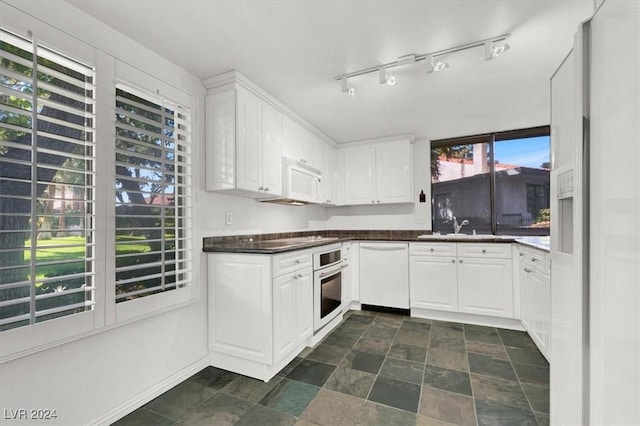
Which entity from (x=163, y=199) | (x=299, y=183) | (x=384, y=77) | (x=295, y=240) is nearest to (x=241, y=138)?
(x=163, y=199)

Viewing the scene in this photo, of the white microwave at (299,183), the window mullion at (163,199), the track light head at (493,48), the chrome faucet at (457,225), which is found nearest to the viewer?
the track light head at (493,48)

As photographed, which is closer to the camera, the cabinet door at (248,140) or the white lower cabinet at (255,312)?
the white lower cabinet at (255,312)

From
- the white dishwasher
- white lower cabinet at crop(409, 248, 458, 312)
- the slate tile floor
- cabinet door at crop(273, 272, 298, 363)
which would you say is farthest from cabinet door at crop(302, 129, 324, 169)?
the slate tile floor

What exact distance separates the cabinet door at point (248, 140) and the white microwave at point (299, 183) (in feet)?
1.42

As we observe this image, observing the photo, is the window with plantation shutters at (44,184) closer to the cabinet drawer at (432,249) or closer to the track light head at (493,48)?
the track light head at (493,48)

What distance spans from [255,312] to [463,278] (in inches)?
95.2

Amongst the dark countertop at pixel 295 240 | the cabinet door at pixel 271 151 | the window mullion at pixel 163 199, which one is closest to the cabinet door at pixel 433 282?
the dark countertop at pixel 295 240

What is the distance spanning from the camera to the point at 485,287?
124 inches

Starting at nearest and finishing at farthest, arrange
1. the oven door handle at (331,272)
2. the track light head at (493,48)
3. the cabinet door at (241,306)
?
1. the track light head at (493,48)
2. the cabinet door at (241,306)
3. the oven door handle at (331,272)

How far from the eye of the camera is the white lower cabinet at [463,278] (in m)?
3.08

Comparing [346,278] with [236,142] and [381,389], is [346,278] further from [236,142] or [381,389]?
[236,142]

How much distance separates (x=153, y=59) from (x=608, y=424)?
2732 mm

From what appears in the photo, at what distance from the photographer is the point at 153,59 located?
1959 mm

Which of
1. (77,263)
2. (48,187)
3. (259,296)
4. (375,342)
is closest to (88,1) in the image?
(48,187)
